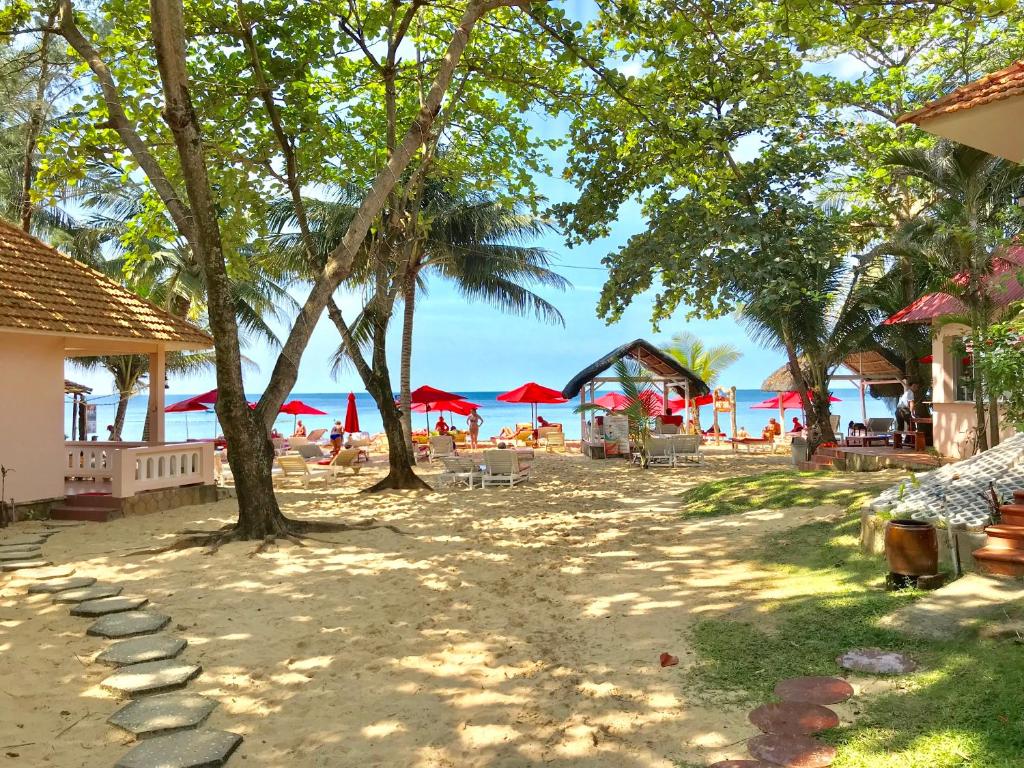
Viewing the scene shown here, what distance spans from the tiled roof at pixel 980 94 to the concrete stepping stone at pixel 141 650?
709 centimetres

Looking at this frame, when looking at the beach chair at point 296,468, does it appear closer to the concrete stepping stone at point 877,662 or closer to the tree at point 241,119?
the tree at point 241,119

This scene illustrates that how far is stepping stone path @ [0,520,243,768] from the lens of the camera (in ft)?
10.8

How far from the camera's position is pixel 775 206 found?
1143 centimetres

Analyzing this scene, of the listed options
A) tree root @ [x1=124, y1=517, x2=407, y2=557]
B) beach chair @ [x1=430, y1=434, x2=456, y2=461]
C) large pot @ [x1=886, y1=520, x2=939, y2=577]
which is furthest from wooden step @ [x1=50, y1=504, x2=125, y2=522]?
large pot @ [x1=886, y1=520, x2=939, y2=577]

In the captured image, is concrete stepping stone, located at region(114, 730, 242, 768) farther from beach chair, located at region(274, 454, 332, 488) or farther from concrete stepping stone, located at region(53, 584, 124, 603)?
beach chair, located at region(274, 454, 332, 488)

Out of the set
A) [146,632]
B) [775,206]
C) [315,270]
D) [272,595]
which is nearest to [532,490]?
[315,270]

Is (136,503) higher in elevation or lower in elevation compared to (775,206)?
lower

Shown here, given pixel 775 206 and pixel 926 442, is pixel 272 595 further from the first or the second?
pixel 926 442

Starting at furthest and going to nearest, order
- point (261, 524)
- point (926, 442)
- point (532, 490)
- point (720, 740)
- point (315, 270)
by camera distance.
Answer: point (926, 442) → point (532, 490) → point (315, 270) → point (261, 524) → point (720, 740)

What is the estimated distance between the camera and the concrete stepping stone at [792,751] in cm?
302

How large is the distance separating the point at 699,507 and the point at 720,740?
23.1 feet

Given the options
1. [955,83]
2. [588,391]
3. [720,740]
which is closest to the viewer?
[720,740]

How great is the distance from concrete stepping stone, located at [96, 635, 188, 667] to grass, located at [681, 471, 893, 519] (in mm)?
6861

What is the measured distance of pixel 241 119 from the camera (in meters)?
10.7
